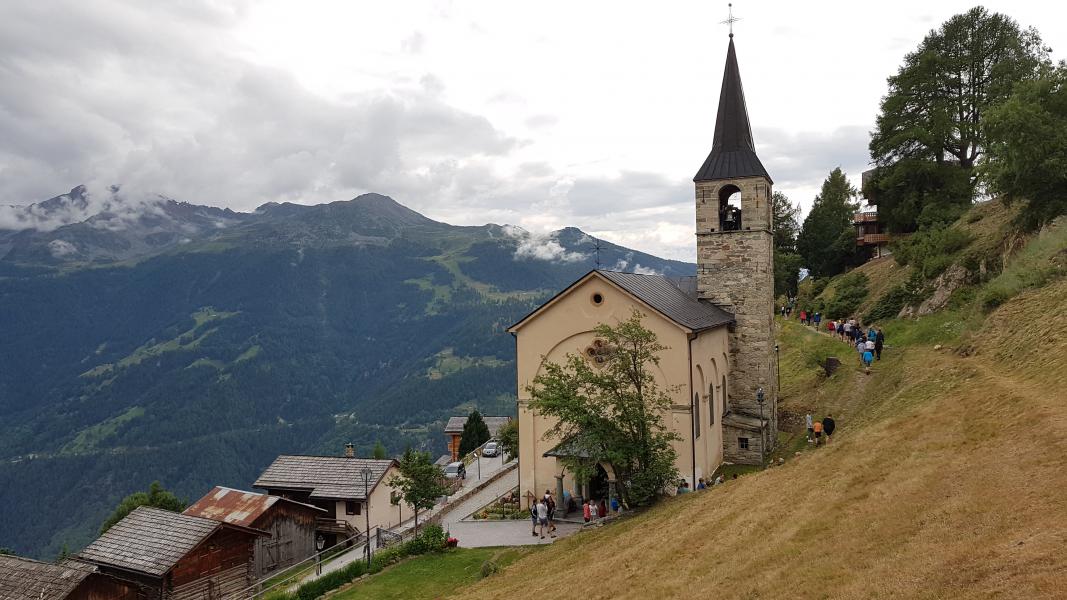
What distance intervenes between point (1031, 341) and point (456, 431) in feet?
211

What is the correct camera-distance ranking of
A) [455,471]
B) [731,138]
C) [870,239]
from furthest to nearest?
[870,239] < [455,471] < [731,138]

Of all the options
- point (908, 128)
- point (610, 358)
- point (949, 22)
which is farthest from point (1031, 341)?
point (949, 22)

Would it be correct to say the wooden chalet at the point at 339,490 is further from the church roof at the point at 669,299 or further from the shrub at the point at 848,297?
the shrub at the point at 848,297

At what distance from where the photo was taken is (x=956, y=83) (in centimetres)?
4462

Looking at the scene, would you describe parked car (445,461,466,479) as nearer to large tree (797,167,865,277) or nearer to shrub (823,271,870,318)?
shrub (823,271,870,318)

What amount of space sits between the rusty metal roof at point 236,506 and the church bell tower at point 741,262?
26.7 meters

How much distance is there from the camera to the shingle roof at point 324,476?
43.5 m

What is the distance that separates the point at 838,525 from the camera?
43.0 ft

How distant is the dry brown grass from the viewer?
31.9ft

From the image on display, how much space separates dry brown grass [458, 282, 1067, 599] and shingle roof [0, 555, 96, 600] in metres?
20.4

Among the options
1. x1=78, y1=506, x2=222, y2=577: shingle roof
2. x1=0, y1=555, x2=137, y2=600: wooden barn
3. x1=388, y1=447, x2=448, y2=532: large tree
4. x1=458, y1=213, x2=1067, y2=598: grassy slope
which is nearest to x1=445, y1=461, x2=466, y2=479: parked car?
x1=388, y1=447, x2=448, y2=532: large tree

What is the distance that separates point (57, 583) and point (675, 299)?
31.0 metres

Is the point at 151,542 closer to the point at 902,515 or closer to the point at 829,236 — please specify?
the point at 902,515

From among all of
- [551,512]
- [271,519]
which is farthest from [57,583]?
[551,512]
